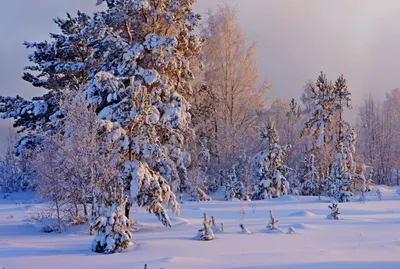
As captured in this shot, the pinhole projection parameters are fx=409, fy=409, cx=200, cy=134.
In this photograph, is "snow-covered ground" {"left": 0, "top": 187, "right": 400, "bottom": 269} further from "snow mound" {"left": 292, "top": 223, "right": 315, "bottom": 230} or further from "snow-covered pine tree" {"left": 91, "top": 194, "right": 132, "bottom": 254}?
"snow-covered pine tree" {"left": 91, "top": 194, "right": 132, "bottom": 254}

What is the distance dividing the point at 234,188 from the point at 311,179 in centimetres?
680

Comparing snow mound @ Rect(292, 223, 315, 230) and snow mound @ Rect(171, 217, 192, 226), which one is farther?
snow mound @ Rect(171, 217, 192, 226)

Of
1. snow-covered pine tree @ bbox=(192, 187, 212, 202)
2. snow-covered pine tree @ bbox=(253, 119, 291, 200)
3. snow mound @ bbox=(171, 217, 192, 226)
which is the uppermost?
snow-covered pine tree @ bbox=(253, 119, 291, 200)

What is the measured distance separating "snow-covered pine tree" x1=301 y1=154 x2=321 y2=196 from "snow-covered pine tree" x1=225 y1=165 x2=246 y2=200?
594 centimetres

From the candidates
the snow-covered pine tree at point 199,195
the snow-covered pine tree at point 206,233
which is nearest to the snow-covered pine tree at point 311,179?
the snow-covered pine tree at point 199,195

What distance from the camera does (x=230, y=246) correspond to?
9.45 metres

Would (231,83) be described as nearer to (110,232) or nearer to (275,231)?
(275,231)

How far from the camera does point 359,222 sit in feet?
42.6

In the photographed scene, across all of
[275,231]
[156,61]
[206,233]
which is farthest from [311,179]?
[206,233]

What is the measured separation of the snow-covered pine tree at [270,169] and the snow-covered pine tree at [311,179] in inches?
169

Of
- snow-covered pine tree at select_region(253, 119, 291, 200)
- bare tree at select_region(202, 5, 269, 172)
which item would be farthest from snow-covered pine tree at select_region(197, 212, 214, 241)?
bare tree at select_region(202, 5, 269, 172)

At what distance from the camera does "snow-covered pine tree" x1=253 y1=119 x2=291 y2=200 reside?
82.8 ft

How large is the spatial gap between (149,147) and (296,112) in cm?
3582

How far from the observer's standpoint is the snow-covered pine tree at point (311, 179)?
29.0m
